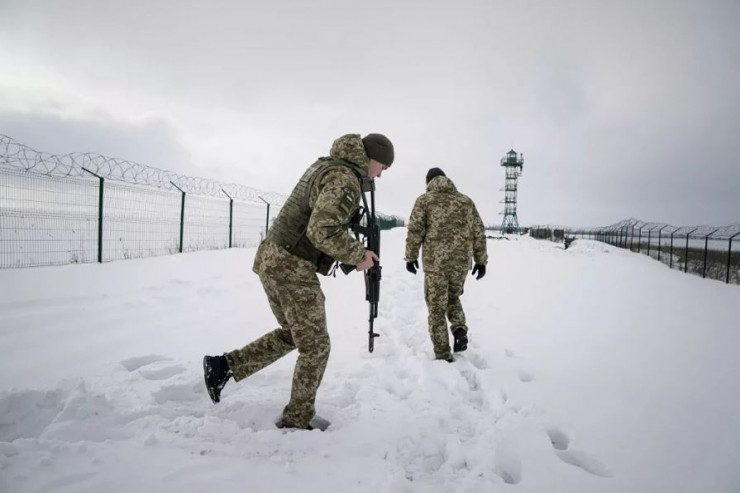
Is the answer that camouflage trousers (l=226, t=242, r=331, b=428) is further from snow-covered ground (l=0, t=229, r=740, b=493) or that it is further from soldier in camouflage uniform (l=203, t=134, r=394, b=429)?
snow-covered ground (l=0, t=229, r=740, b=493)

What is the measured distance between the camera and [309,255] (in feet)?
7.22

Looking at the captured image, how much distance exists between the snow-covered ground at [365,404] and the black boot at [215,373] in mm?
166

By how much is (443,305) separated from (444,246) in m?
0.63

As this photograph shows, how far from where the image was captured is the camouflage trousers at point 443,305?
11.8ft

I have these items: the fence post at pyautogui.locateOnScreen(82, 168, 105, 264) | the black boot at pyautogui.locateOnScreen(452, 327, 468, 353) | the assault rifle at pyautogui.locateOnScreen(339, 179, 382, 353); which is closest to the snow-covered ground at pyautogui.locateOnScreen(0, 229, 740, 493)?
the black boot at pyautogui.locateOnScreen(452, 327, 468, 353)

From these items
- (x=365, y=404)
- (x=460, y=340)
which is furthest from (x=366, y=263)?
(x=460, y=340)

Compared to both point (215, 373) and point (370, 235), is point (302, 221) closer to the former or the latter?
point (370, 235)

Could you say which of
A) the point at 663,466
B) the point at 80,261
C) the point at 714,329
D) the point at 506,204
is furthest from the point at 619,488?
the point at 506,204

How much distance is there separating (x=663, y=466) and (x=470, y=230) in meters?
2.44

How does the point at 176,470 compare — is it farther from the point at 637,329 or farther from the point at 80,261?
the point at 80,261

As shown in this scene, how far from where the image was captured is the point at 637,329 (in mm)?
4930

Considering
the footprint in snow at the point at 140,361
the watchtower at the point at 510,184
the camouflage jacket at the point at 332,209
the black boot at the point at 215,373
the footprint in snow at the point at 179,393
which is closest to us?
the camouflage jacket at the point at 332,209

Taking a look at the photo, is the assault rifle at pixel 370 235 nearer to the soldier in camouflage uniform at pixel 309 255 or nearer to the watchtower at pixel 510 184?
the soldier in camouflage uniform at pixel 309 255

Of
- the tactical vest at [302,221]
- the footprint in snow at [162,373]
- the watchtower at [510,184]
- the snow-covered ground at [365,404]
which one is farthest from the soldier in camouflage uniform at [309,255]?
the watchtower at [510,184]
